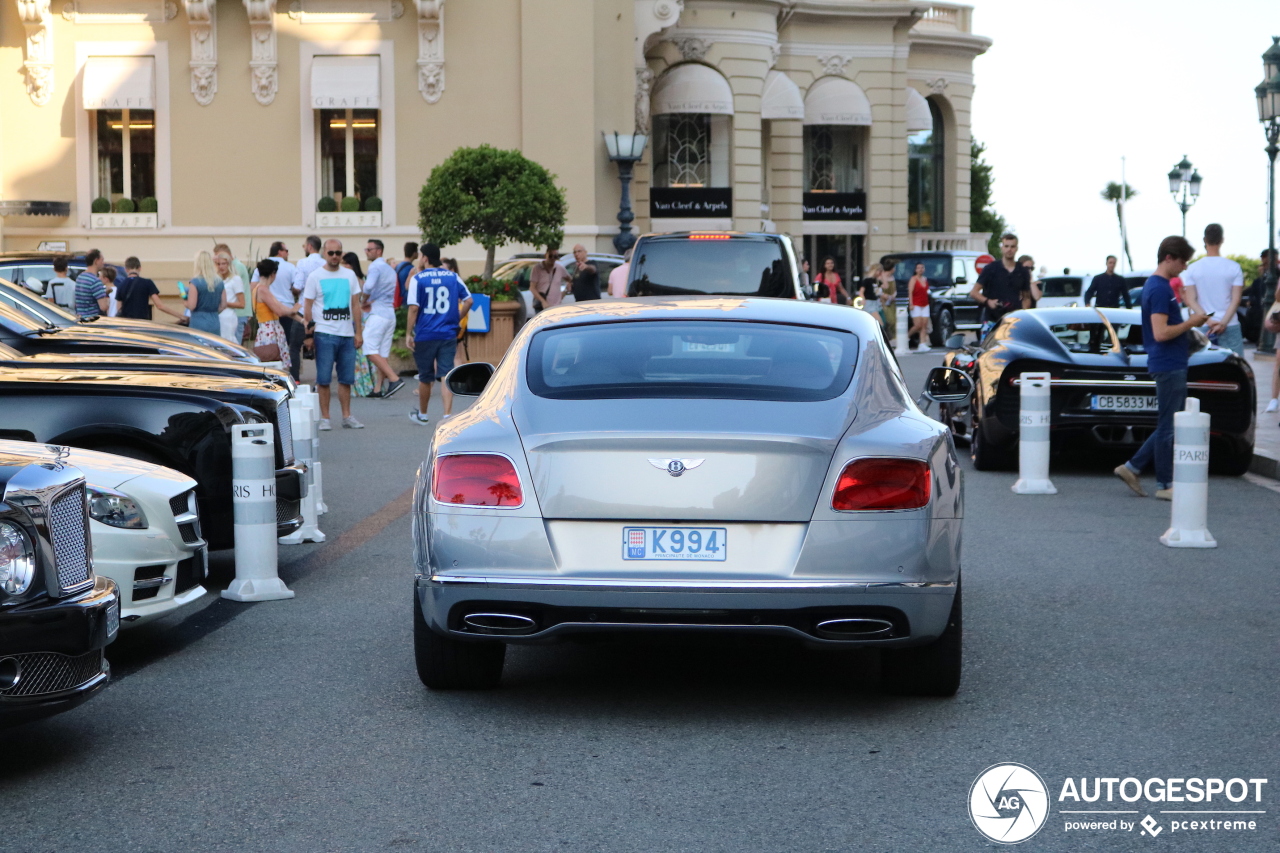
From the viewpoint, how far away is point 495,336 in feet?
80.0

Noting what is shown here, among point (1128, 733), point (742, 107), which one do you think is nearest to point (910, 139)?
point (742, 107)

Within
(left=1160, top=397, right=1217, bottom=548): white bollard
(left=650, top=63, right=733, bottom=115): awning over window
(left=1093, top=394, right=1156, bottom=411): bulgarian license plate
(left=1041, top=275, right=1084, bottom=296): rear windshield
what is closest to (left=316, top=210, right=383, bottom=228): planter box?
(left=650, top=63, right=733, bottom=115): awning over window

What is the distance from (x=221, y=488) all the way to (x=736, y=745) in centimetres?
392

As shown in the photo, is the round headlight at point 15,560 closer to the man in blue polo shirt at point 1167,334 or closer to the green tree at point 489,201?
the man in blue polo shirt at point 1167,334

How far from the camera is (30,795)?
4824 mm

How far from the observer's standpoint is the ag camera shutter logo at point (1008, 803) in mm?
4480

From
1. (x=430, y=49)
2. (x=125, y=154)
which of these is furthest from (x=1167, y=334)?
(x=125, y=154)

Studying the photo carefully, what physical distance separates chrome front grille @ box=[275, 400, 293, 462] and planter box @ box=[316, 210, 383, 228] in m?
27.7

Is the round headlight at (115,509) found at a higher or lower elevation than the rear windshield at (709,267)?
lower

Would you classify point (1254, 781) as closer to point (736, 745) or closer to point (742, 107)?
point (736, 745)

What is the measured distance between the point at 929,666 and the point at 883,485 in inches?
31.4

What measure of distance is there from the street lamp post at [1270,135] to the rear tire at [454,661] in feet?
73.2

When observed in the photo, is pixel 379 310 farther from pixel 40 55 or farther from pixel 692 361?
pixel 40 55

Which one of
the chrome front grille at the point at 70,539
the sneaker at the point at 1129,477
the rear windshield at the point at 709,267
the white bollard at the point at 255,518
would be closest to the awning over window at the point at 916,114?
the rear windshield at the point at 709,267
